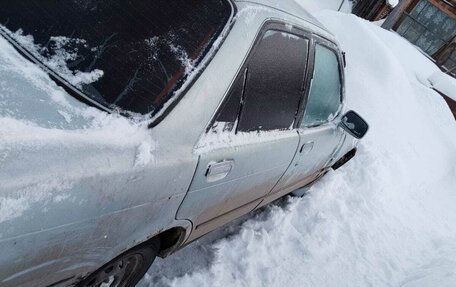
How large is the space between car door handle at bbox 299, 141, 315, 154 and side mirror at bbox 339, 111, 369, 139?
1.87 feet

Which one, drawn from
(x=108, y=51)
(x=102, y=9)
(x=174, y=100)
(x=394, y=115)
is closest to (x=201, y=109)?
(x=174, y=100)

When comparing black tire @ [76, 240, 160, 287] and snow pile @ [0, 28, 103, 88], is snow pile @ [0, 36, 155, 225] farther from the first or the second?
black tire @ [76, 240, 160, 287]

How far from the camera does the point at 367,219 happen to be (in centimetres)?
515

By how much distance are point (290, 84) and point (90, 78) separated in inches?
58.4

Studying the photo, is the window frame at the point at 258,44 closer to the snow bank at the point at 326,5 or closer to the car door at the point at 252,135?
the car door at the point at 252,135

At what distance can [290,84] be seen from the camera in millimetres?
2832

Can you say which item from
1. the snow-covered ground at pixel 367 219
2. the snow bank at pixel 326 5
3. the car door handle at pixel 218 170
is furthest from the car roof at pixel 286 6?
the snow bank at pixel 326 5

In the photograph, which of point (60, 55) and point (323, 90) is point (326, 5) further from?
point (60, 55)

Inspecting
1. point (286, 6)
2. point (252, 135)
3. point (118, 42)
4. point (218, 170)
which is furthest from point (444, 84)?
point (118, 42)

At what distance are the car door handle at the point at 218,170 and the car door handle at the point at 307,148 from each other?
1.06 meters

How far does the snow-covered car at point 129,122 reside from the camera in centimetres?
141

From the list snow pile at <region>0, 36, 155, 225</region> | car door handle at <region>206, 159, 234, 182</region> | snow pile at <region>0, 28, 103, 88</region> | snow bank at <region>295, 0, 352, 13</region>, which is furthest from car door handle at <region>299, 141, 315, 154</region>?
snow bank at <region>295, 0, 352, 13</region>

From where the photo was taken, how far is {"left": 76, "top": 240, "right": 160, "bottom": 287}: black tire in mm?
2119

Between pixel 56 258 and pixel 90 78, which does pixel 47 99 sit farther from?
pixel 56 258
